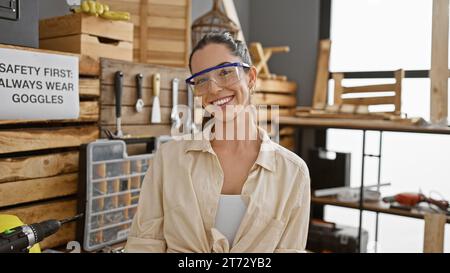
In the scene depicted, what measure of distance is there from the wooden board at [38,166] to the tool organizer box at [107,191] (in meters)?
0.05

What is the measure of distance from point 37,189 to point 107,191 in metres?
0.27

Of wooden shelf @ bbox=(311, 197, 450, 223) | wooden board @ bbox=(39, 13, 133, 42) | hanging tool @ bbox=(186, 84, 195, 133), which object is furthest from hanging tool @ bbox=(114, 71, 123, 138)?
wooden shelf @ bbox=(311, 197, 450, 223)

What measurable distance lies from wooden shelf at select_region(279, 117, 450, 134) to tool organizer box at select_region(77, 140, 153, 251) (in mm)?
1149

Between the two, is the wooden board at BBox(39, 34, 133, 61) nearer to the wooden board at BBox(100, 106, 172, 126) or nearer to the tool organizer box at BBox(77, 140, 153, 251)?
the wooden board at BBox(100, 106, 172, 126)

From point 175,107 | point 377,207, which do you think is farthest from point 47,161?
point 377,207

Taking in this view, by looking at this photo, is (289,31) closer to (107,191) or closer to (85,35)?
(85,35)

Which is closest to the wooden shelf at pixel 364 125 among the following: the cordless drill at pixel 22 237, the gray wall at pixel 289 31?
the gray wall at pixel 289 31

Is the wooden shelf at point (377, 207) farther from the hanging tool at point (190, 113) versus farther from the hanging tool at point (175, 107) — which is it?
the hanging tool at point (175, 107)

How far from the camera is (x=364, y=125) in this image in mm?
2434

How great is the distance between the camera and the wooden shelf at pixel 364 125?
2.26m
